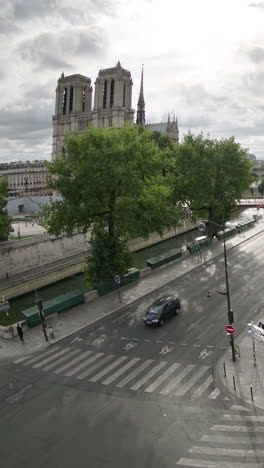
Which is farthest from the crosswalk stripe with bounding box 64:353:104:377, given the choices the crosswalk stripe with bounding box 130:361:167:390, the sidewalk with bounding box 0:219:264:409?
the sidewalk with bounding box 0:219:264:409

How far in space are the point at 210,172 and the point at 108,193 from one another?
19.1m

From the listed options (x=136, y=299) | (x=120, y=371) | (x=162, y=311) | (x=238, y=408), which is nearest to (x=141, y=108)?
(x=136, y=299)

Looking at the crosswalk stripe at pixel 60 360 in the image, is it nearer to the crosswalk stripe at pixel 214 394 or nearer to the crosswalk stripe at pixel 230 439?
the crosswalk stripe at pixel 214 394

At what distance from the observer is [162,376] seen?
17125mm

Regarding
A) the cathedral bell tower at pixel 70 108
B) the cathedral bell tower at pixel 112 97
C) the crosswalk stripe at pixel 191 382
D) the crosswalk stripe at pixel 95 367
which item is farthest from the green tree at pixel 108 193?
the cathedral bell tower at pixel 70 108

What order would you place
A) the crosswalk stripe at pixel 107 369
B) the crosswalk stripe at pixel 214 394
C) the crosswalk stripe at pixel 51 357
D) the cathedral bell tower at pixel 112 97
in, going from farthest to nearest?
the cathedral bell tower at pixel 112 97 → the crosswalk stripe at pixel 51 357 → the crosswalk stripe at pixel 107 369 → the crosswalk stripe at pixel 214 394

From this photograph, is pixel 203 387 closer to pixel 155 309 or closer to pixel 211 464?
pixel 211 464

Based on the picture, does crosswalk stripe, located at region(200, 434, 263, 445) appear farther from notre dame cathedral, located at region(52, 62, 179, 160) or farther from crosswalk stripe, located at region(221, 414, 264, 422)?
notre dame cathedral, located at region(52, 62, 179, 160)

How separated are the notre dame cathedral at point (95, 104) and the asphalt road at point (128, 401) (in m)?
94.8

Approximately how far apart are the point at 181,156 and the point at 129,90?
79.3 meters

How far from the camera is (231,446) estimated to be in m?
12.4

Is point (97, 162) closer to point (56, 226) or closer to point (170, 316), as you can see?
point (56, 226)

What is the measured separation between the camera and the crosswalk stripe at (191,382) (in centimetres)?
1580

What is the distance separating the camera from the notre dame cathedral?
110812mm
